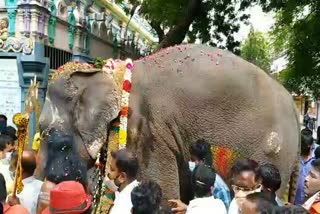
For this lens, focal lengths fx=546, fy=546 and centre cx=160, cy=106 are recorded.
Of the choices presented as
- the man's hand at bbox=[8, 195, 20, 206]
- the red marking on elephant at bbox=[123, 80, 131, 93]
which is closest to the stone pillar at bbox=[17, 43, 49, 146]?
the red marking on elephant at bbox=[123, 80, 131, 93]

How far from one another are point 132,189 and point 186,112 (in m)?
2.05

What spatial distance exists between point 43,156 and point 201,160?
1.32m

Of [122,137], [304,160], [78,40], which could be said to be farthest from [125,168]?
[78,40]

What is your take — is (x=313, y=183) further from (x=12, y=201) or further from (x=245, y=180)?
(x=12, y=201)

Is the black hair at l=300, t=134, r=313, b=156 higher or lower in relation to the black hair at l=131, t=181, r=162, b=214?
higher

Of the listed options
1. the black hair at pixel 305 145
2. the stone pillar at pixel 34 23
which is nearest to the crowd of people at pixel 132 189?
the black hair at pixel 305 145

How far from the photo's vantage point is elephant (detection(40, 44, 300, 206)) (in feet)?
16.0

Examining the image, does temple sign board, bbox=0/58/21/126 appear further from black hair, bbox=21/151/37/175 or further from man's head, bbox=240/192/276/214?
man's head, bbox=240/192/276/214

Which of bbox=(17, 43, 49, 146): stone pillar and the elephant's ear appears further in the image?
bbox=(17, 43, 49, 146): stone pillar

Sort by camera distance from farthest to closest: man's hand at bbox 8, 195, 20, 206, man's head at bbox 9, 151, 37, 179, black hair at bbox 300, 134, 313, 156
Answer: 1. black hair at bbox 300, 134, 313, 156
2. man's head at bbox 9, 151, 37, 179
3. man's hand at bbox 8, 195, 20, 206

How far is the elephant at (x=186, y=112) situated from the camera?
486 cm

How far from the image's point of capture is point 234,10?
13727mm

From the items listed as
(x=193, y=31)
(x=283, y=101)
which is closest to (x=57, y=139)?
(x=283, y=101)

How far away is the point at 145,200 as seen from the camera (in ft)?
9.00
